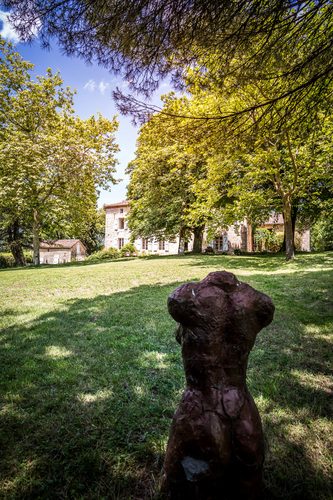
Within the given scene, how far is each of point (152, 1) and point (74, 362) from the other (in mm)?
4378

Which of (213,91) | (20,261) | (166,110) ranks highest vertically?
(213,91)

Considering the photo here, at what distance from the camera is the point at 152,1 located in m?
2.77

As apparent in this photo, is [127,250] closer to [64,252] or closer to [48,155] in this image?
[48,155]

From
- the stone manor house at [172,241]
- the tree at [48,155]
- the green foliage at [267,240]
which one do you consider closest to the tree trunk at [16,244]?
the tree at [48,155]

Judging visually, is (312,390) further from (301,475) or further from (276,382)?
(301,475)

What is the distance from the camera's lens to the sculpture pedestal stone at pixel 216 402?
4.85ft

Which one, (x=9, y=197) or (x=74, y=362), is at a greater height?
(x=9, y=197)

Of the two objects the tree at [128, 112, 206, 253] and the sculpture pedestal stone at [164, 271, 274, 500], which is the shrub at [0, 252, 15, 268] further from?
the sculpture pedestal stone at [164, 271, 274, 500]

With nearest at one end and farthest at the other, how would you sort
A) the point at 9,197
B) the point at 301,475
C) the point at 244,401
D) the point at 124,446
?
1. the point at 244,401
2. the point at 301,475
3. the point at 124,446
4. the point at 9,197

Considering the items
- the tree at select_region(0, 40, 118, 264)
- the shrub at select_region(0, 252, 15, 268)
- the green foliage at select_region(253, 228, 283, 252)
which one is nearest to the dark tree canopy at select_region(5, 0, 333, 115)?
the tree at select_region(0, 40, 118, 264)

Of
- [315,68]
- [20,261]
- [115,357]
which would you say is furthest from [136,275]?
[20,261]

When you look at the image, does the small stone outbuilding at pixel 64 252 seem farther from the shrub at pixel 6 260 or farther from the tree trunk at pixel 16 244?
the tree trunk at pixel 16 244

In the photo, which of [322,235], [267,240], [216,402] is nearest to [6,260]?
[267,240]

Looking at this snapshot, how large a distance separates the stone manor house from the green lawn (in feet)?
65.3
